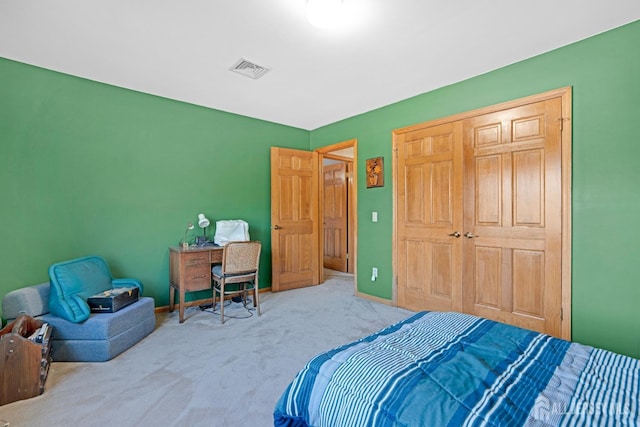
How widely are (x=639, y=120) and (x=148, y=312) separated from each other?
4.35 m

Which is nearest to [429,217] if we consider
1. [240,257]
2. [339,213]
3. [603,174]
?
[603,174]

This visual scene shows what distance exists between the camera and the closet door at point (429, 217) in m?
3.21

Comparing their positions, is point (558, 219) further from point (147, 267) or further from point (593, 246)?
point (147, 267)

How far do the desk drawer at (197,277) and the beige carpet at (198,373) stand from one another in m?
0.36

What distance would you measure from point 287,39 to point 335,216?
13.5ft

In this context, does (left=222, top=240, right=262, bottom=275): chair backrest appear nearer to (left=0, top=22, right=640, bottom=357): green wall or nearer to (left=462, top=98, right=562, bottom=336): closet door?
(left=0, top=22, right=640, bottom=357): green wall

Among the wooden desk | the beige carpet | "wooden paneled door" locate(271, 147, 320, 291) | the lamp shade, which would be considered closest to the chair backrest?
the wooden desk

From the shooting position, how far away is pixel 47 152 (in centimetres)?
293

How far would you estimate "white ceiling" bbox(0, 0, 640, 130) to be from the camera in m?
2.06

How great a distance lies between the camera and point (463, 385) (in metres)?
1.07

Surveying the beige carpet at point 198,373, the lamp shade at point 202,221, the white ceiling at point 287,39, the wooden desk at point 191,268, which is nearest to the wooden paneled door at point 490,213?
the white ceiling at point 287,39

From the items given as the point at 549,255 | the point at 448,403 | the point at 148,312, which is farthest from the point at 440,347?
the point at 148,312

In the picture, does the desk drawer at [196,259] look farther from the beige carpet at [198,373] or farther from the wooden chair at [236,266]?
the beige carpet at [198,373]

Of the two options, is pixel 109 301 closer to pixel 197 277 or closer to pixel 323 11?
pixel 197 277
